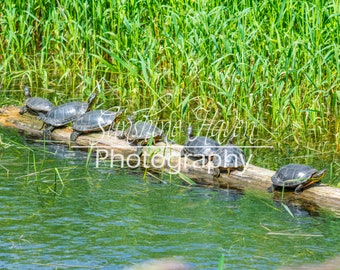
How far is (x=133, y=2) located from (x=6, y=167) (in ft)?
9.93

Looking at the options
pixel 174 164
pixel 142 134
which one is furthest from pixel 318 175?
pixel 142 134

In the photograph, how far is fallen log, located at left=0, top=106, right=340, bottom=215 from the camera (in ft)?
21.0

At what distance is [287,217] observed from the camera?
612cm

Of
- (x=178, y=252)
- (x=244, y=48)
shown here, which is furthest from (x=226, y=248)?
(x=244, y=48)

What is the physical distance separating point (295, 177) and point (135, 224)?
1.44 m

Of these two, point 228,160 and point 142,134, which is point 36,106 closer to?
point 142,134

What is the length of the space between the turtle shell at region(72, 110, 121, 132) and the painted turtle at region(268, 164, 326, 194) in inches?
83.1

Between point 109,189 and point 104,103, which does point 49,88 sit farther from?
point 109,189

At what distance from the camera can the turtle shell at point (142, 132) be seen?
24.6 feet

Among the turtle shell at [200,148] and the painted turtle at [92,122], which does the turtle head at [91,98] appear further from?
the turtle shell at [200,148]

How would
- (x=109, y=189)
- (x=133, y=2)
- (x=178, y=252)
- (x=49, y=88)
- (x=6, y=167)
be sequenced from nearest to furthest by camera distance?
(x=178, y=252) < (x=109, y=189) < (x=6, y=167) < (x=133, y=2) < (x=49, y=88)

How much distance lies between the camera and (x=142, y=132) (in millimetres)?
7523

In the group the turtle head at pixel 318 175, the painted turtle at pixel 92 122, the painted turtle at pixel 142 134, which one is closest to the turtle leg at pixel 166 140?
the painted turtle at pixel 142 134

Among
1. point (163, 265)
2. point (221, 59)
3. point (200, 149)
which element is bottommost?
point (163, 265)
